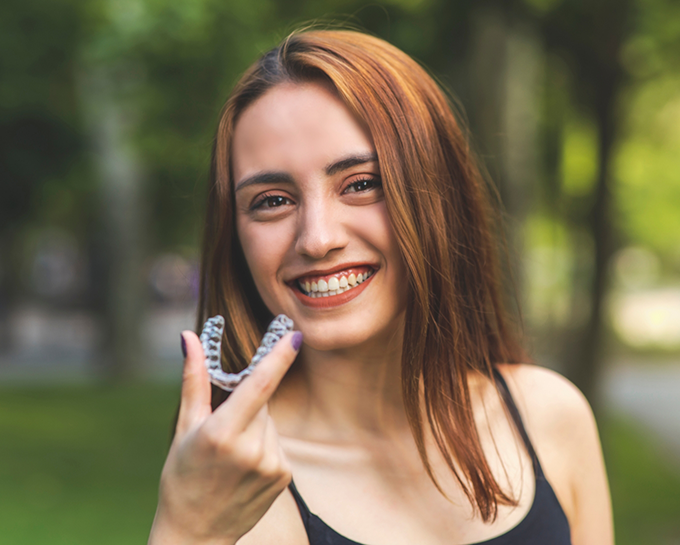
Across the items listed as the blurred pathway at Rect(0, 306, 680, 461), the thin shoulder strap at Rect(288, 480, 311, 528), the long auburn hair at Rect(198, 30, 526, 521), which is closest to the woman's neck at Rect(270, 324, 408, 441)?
the long auburn hair at Rect(198, 30, 526, 521)

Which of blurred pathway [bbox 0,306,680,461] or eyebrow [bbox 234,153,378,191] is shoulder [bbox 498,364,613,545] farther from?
blurred pathway [bbox 0,306,680,461]

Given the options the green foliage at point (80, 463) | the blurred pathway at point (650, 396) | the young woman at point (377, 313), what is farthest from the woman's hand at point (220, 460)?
the blurred pathway at point (650, 396)

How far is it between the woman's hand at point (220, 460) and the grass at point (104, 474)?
4777 mm

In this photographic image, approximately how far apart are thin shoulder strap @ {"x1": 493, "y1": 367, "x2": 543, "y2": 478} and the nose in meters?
0.75

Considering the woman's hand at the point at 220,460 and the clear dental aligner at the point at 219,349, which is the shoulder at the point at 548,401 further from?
the woman's hand at the point at 220,460

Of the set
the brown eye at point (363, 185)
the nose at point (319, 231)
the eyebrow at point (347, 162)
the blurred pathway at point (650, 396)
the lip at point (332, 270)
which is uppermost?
A: the eyebrow at point (347, 162)

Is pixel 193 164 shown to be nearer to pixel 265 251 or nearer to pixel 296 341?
pixel 265 251

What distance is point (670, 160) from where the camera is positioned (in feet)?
63.7

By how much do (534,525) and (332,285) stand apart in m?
0.83

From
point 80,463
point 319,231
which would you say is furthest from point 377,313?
point 80,463

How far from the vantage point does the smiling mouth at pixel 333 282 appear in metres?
1.75

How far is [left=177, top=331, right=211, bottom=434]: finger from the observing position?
52.8 inches

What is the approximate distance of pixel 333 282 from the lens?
175 cm

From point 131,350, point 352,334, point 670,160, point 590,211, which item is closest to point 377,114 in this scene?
point 352,334
